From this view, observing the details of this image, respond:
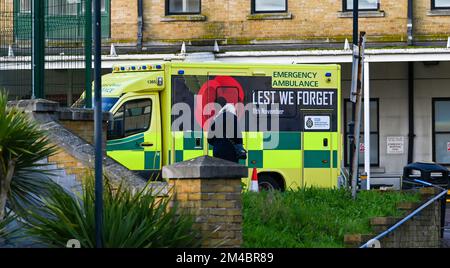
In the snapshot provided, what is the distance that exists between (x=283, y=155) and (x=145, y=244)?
1172cm

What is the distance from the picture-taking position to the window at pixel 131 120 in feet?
69.2

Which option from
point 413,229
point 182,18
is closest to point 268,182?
point 413,229

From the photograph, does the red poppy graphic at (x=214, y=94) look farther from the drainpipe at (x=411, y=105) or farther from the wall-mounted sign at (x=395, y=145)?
the drainpipe at (x=411, y=105)

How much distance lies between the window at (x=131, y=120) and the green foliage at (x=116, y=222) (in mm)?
10526

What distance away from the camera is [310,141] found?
21562mm

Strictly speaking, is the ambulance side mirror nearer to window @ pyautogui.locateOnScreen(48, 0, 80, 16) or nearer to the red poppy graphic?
the red poppy graphic

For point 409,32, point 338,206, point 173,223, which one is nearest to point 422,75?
point 409,32

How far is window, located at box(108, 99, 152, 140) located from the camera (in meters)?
21.1

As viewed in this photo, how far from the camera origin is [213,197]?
10586mm

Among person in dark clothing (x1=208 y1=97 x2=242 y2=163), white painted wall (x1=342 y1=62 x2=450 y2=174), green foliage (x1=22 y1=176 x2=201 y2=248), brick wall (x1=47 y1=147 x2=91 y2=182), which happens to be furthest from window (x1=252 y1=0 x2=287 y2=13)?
green foliage (x1=22 y1=176 x2=201 y2=248)

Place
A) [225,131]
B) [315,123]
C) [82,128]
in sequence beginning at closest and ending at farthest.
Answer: [82,128]
[225,131]
[315,123]

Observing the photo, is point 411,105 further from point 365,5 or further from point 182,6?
point 182,6

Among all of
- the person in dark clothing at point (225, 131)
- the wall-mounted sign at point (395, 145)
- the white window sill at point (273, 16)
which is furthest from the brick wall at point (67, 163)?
the wall-mounted sign at point (395, 145)

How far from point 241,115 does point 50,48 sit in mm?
6996
